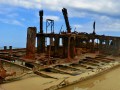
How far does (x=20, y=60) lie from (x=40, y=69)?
131cm

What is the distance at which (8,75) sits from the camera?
37.8 feet

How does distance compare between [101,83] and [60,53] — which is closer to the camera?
[101,83]

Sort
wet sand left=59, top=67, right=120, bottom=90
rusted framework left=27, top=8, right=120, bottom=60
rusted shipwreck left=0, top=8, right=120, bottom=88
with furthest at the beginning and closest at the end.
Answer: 1. rusted framework left=27, top=8, right=120, bottom=60
2. rusted shipwreck left=0, top=8, right=120, bottom=88
3. wet sand left=59, top=67, right=120, bottom=90

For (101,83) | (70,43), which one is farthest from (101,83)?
(70,43)

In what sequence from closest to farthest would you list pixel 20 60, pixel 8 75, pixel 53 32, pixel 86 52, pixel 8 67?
pixel 8 75, pixel 8 67, pixel 20 60, pixel 53 32, pixel 86 52

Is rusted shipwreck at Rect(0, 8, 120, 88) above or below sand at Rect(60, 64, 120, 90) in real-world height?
above

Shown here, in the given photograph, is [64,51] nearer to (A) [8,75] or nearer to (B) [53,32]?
(B) [53,32]

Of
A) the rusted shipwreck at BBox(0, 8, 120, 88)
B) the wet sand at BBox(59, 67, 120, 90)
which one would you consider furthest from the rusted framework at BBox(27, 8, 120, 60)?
the wet sand at BBox(59, 67, 120, 90)

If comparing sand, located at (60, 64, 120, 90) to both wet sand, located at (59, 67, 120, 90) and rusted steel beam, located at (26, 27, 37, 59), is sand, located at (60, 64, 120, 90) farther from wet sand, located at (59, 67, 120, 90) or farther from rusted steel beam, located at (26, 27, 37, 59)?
rusted steel beam, located at (26, 27, 37, 59)

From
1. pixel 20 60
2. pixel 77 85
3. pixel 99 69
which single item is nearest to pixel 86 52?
pixel 99 69

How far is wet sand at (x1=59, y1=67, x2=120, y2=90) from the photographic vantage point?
12.8 m

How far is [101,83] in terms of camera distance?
549 inches

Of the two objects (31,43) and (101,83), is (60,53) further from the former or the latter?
(101,83)

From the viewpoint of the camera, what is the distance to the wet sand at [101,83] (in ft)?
42.0
